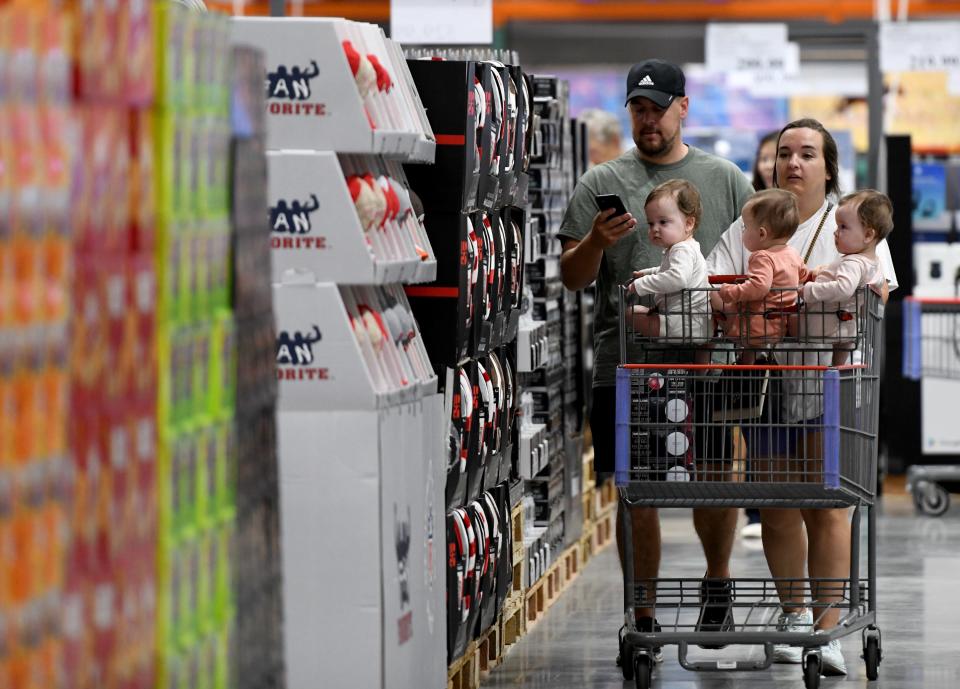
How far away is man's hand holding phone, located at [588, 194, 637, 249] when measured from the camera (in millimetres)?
5258

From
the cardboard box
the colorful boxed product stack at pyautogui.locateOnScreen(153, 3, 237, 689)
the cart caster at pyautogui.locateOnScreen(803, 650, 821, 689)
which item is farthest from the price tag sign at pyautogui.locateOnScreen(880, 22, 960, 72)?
the colorful boxed product stack at pyautogui.locateOnScreen(153, 3, 237, 689)

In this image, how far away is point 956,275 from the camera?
10250 millimetres

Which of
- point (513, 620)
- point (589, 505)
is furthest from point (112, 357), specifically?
point (589, 505)

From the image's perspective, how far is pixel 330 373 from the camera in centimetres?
395

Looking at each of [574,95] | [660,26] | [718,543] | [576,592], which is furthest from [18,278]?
[574,95]

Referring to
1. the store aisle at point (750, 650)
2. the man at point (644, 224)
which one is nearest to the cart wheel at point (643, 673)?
the store aisle at point (750, 650)

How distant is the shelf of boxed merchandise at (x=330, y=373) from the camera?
3961mm

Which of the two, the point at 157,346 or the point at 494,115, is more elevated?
the point at 494,115

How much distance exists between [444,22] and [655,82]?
3.50 metres

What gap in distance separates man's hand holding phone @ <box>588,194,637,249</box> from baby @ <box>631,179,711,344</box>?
0.07m

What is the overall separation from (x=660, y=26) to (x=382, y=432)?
10.1 meters

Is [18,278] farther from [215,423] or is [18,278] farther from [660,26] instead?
[660,26]

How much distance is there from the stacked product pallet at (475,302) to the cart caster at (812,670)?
94 cm

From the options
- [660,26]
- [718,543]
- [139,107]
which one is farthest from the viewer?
[660,26]
